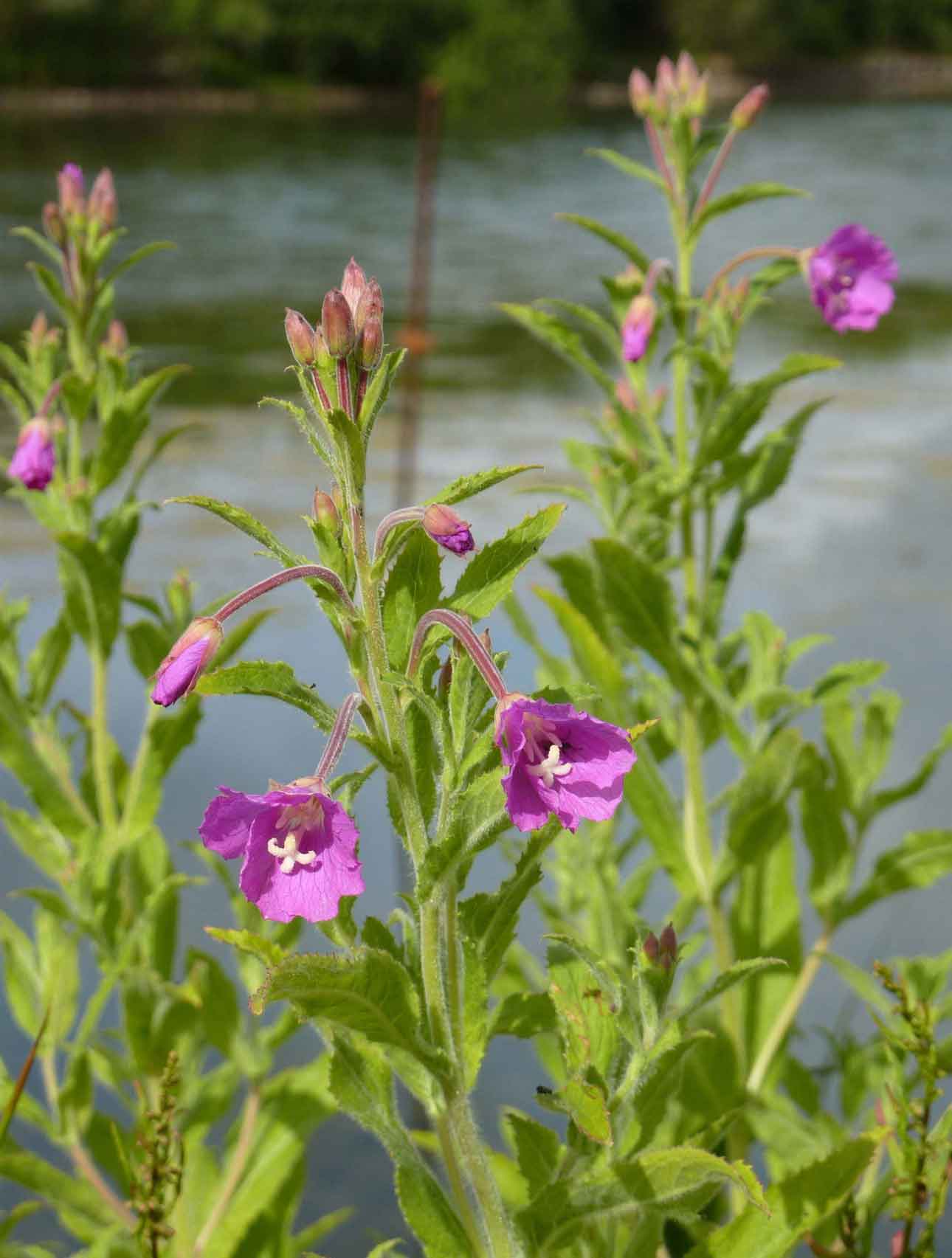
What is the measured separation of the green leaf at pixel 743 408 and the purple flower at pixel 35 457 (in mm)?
584

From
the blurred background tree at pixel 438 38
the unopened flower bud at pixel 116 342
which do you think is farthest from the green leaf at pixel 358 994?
the blurred background tree at pixel 438 38

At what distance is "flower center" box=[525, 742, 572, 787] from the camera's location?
75 centimetres

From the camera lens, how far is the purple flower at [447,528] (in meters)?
0.75

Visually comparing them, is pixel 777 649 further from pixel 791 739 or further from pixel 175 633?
pixel 175 633

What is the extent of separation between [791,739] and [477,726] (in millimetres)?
567

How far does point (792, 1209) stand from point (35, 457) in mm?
859

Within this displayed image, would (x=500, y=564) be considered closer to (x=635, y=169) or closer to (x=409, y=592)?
(x=409, y=592)

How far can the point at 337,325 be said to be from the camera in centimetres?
74

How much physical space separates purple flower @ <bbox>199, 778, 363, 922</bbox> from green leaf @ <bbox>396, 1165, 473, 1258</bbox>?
0.21 meters

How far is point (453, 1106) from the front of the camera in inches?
34.8

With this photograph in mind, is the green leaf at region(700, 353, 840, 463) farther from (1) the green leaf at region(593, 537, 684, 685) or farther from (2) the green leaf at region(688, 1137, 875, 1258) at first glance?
(2) the green leaf at region(688, 1137, 875, 1258)

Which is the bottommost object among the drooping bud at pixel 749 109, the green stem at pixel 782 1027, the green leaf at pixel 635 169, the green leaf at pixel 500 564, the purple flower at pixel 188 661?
the green stem at pixel 782 1027

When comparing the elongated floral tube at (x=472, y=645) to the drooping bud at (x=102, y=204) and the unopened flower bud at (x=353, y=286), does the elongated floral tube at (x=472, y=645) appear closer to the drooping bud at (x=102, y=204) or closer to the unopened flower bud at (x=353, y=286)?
the unopened flower bud at (x=353, y=286)

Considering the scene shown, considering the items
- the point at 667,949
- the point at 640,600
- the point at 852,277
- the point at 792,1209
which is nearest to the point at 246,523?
the point at 667,949
